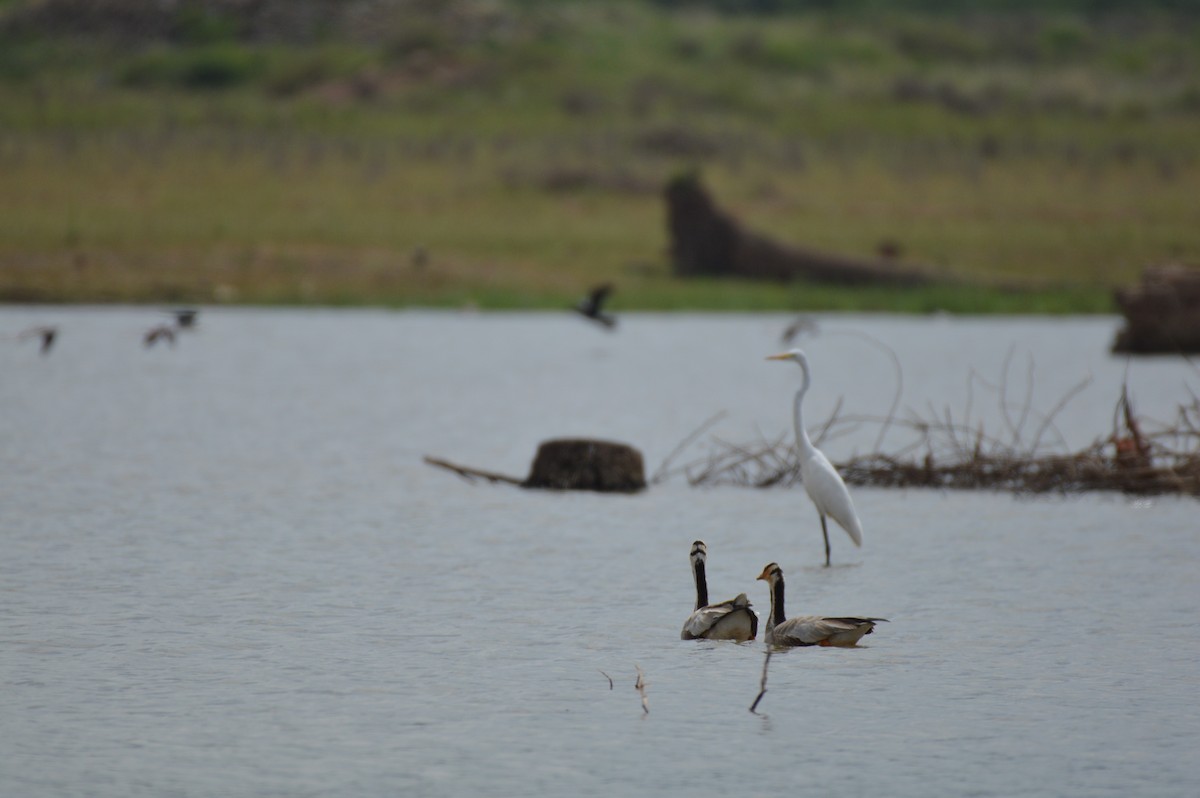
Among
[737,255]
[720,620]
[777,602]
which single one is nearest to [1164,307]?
[737,255]

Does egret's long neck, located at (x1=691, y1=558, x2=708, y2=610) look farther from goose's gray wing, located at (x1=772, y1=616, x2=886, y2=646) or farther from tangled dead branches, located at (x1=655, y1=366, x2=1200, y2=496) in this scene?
tangled dead branches, located at (x1=655, y1=366, x2=1200, y2=496)

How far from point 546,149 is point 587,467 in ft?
93.7

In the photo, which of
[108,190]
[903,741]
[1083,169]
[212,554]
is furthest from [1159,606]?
[1083,169]

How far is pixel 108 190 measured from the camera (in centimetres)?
3325

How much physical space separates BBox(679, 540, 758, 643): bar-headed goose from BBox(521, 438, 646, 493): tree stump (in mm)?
4489

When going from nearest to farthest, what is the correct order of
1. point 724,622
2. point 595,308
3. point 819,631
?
point 819,631, point 724,622, point 595,308

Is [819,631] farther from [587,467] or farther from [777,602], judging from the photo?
[587,467]

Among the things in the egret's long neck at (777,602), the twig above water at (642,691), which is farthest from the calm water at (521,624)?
the egret's long neck at (777,602)

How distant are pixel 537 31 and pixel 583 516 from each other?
48553 mm

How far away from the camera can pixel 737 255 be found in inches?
1195

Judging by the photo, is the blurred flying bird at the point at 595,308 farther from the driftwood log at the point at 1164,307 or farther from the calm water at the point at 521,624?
the driftwood log at the point at 1164,307

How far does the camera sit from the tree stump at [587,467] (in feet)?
41.7

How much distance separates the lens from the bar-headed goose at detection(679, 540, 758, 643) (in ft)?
25.8

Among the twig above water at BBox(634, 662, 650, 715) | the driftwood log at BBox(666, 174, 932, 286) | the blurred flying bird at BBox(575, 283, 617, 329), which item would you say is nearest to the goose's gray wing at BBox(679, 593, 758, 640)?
the twig above water at BBox(634, 662, 650, 715)
